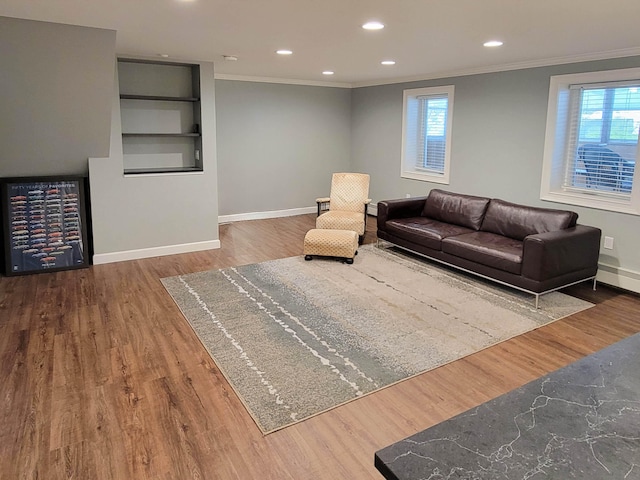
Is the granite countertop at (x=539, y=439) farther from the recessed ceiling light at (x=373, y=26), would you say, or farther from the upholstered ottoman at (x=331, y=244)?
the upholstered ottoman at (x=331, y=244)

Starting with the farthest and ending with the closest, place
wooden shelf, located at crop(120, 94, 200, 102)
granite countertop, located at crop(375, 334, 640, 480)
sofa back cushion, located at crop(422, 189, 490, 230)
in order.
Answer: sofa back cushion, located at crop(422, 189, 490, 230) → wooden shelf, located at crop(120, 94, 200, 102) → granite countertop, located at crop(375, 334, 640, 480)

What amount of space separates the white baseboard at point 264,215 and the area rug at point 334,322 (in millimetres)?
2368

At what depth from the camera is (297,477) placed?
Result: 6.93 ft

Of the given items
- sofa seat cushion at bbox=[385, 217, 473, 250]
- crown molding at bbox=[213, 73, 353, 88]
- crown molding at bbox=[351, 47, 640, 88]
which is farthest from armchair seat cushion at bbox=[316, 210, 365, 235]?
crown molding at bbox=[213, 73, 353, 88]

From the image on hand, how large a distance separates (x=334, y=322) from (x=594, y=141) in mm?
3364

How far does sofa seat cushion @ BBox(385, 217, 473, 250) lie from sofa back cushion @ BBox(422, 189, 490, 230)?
8cm

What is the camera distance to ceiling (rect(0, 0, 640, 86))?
2.86 m

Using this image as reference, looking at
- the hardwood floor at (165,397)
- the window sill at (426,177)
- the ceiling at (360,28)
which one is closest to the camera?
the hardwood floor at (165,397)

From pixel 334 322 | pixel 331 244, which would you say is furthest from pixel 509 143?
pixel 334 322

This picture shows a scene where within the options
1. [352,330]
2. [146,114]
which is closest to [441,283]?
[352,330]

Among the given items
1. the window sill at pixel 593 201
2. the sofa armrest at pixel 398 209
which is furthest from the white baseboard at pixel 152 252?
the window sill at pixel 593 201

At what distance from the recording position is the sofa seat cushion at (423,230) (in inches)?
201

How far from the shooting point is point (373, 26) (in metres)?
3.40

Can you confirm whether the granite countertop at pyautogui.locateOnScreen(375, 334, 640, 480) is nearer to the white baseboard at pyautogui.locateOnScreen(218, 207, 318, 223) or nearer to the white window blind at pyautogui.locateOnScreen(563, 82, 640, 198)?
the white window blind at pyautogui.locateOnScreen(563, 82, 640, 198)
